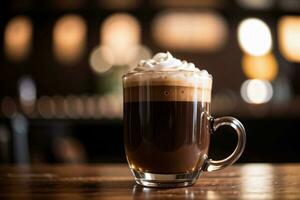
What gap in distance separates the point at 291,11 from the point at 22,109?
9.92 feet

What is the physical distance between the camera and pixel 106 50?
4777mm

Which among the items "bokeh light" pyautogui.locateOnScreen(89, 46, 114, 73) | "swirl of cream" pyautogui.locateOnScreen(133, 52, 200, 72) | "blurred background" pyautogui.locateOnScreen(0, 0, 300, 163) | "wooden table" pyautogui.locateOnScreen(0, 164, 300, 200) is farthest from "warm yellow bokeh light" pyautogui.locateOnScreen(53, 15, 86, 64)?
"swirl of cream" pyautogui.locateOnScreen(133, 52, 200, 72)

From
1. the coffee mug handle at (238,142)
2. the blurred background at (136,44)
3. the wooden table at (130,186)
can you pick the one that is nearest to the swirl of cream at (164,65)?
the coffee mug handle at (238,142)

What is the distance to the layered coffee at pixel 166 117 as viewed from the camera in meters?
0.85

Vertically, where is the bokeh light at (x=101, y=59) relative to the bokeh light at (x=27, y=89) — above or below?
above

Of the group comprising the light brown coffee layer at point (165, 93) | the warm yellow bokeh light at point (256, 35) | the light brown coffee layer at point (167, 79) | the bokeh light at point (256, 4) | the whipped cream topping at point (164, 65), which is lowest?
the light brown coffee layer at point (165, 93)

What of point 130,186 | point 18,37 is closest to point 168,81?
point 130,186

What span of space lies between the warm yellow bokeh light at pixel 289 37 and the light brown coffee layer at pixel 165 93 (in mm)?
4247

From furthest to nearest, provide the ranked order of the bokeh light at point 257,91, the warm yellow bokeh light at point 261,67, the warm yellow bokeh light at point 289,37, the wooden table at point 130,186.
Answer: the warm yellow bokeh light at point 289,37, the warm yellow bokeh light at point 261,67, the bokeh light at point 257,91, the wooden table at point 130,186

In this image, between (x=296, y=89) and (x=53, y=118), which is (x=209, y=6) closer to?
(x=296, y=89)

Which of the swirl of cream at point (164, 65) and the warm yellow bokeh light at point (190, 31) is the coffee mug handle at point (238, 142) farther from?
the warm yellow bokeh light at point (190, 31)

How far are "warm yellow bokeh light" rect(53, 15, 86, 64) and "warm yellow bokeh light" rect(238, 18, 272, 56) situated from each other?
175 cm

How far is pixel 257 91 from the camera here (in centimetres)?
459

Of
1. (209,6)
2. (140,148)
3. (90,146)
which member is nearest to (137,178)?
(140,148)
